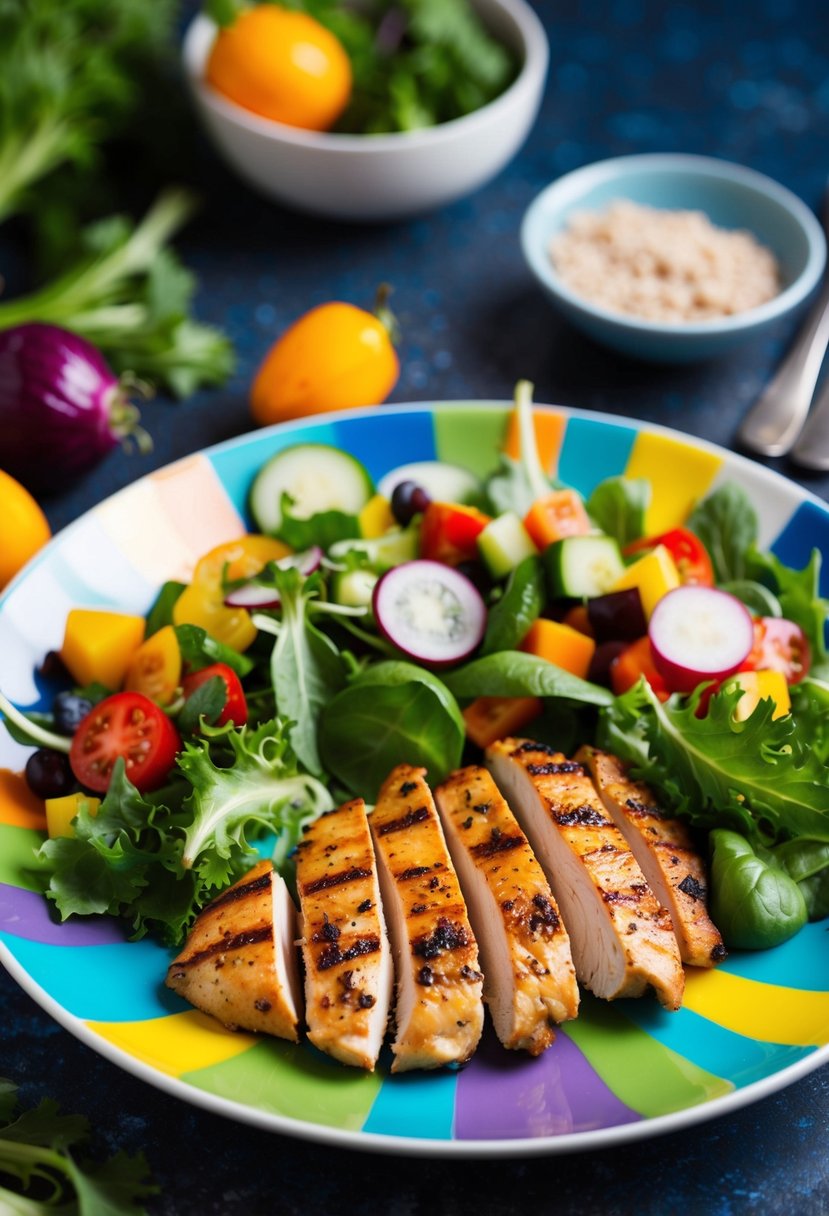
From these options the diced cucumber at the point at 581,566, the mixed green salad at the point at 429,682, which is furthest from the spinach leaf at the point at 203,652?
the diced cucumber at the point at 581,566

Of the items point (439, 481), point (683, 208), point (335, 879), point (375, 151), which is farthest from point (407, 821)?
point (683, 208)

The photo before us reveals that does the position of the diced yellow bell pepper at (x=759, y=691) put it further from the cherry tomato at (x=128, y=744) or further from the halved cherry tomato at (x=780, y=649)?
the cherry tomato at (x=128, y=744)

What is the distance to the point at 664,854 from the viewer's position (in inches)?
98.0

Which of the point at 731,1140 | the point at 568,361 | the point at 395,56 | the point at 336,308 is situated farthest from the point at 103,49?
the point at 731,1140

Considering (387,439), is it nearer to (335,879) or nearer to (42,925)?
(335,879)

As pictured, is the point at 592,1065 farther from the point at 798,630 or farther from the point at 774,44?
the point at 774,44

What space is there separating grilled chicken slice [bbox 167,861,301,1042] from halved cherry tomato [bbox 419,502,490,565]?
3.24 ft

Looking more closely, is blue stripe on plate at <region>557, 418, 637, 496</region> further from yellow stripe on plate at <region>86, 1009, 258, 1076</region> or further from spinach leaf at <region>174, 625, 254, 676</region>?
yellow stripe on plate at <region>86, 1009, 258, 1076</region>

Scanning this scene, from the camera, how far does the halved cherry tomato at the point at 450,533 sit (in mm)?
3051

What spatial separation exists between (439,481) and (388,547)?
291 mm

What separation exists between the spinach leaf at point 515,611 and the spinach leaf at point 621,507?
0.40 metres

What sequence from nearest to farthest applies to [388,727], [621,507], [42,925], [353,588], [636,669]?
[42,925]
[388,727]
[636,669]
[353,588]
[621,507]

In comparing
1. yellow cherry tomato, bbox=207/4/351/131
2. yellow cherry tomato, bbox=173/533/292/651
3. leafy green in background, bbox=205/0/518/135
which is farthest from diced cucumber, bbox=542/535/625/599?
yellow cherry tomato, bbox=207/4/351/131

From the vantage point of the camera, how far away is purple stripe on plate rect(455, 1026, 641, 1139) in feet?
6.75
